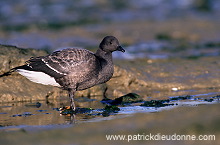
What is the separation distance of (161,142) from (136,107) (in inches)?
143

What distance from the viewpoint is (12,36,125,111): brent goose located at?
35.9 feet

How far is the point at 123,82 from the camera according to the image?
13.4m

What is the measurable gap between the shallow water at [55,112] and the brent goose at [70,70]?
26.7 inches

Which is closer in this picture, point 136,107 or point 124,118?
point 124,118

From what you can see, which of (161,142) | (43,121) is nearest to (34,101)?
(43,121)

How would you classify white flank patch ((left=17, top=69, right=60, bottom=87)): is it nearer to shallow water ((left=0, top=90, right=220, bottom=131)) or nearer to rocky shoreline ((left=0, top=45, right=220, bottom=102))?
shallow water ((left=0, top=90, right=220, bottom=131))

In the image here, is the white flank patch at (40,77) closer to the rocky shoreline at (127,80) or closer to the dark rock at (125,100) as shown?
the rocky shoreline at (127,80)

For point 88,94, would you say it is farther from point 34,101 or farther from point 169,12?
point 169,12

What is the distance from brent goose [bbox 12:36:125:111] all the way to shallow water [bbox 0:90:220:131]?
0.68 m

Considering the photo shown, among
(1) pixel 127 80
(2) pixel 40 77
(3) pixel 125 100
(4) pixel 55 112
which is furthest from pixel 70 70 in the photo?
(1) pixel 127 80

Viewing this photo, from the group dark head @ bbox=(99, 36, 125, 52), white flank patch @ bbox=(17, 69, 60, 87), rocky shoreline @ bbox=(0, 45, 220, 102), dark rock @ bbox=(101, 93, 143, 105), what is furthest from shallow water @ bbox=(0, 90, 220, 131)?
dark head @ bbox=(99, 36, 125, 52)

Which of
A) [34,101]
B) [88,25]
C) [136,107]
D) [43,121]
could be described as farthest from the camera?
[88,25]

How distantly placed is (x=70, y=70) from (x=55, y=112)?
3.38 ft

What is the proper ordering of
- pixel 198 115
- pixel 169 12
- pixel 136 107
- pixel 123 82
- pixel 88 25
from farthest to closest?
1. pixel 169 12
2. pixel 88 25
3. pixel 123 82
4. pixel 136 107
5. pixel 198 115
